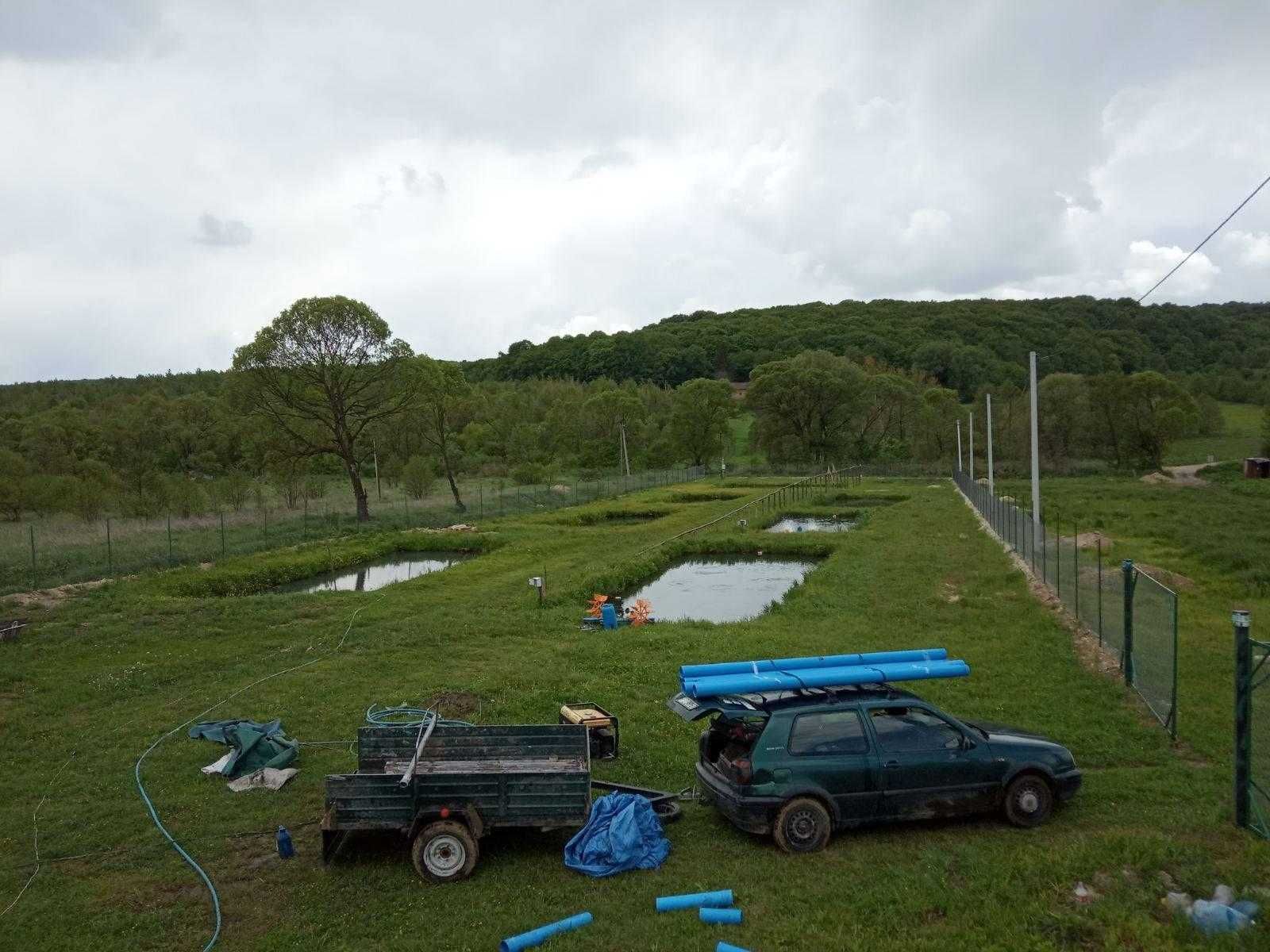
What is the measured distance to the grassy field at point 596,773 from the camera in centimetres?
705

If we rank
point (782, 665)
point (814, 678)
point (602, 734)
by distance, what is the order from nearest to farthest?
point (814, 678) < point (782, 665) < point (602, 734)

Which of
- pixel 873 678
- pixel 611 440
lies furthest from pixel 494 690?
pixel 611 440

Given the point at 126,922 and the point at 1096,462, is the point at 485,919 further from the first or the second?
the point at 1096,462

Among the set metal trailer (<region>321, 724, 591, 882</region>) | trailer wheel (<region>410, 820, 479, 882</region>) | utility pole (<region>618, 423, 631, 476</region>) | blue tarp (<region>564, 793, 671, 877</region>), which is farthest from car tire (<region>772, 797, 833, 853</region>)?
utility pole (<region>618, 423, 631, 476</region>)

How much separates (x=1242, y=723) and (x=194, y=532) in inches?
1407

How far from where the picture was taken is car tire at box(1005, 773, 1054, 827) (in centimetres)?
866

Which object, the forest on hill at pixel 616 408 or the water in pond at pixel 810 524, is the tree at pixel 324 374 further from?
the water in pond at pixel 810 524

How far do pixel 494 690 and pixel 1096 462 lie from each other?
76.8 m

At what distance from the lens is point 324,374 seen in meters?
45.0

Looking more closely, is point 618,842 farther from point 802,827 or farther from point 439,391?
point 439,391

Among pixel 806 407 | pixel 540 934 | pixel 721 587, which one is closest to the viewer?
pixel 540 934

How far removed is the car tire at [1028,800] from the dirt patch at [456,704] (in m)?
7.34

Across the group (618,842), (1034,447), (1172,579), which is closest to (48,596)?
(618,842)

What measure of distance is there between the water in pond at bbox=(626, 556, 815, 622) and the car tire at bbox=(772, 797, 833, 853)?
42.0ft
